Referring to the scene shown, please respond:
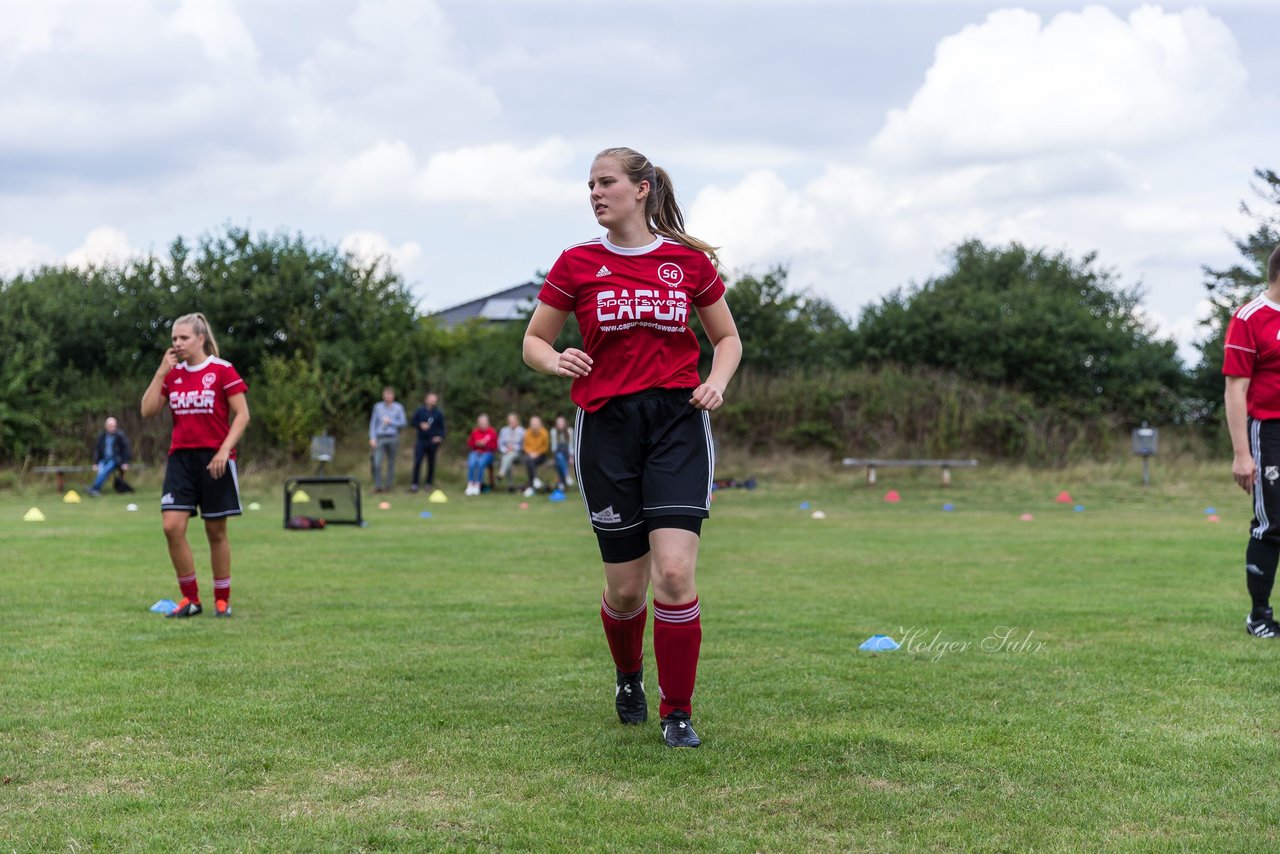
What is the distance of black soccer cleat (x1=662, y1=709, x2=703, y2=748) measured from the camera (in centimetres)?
443

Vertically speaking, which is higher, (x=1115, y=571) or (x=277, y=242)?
(x=277, y=242)

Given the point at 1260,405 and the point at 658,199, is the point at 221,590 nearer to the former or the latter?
the point at 658,199

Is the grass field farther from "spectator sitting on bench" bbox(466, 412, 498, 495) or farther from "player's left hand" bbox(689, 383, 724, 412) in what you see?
"spectator sitting on bench" bbox(466, 412, 498, 495)

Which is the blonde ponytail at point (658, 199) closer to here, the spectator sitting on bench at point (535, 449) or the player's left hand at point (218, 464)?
the player's left hand at point (218, 464)

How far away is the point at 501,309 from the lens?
212ft

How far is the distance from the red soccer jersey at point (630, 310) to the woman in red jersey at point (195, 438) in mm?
Answer: 3788

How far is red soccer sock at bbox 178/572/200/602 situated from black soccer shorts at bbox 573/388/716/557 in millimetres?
4294

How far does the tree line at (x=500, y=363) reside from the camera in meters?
27.7

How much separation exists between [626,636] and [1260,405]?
400 centimetres

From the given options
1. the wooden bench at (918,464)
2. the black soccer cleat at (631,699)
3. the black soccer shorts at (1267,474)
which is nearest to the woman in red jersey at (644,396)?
the black soccer cleat at (631,699)

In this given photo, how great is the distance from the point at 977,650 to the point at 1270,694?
4.85 feet

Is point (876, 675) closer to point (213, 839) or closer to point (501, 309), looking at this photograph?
point (213, 839)

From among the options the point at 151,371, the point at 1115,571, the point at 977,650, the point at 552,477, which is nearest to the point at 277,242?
the point at 151,371

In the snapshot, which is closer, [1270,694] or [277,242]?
[1270,694]
